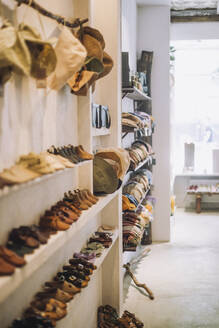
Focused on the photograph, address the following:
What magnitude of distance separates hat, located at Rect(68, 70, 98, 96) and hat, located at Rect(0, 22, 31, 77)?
2.83 ft

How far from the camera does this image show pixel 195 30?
7.58 metres

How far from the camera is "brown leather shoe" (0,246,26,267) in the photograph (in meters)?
1.57

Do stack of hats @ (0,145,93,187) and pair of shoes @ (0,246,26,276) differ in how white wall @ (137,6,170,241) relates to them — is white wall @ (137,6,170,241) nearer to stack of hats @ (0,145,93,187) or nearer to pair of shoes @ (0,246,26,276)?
stack of hats @ (0,145,93,187)

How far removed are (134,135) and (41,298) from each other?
414 cm

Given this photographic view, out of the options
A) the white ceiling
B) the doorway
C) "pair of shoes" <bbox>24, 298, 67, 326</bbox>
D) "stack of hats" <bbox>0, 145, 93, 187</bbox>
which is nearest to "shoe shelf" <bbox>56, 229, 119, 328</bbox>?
"pair of shoes" <bbox>24, 298, 67, 326</bbox>

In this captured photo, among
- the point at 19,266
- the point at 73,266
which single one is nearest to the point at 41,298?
the point at 73,266

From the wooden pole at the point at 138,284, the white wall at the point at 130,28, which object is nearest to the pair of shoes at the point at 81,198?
the wooden pole at the point at 138,284

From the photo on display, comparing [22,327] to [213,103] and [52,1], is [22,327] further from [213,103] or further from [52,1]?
[213,103]

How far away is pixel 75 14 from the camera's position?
283 cm

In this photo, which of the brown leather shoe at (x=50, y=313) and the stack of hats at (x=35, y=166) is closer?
the stack of hats at (x=35, y=166)

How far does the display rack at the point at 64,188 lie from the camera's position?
1.87 m

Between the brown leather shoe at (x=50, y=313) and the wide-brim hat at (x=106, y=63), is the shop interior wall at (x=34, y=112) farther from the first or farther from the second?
the brown leather shoe at (x=50, y=313)

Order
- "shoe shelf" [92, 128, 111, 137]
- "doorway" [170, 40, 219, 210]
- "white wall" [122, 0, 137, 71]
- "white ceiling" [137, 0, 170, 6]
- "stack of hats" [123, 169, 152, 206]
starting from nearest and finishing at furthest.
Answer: "shoe shelf" [92, 128, 111, 137], "stack of hats" [123, 169, 152, 206], "white wall" [122, 0, 137, 71], "white ceiling" [137, 0, 170, 6], "doorway" [170, 40, 219, 210]

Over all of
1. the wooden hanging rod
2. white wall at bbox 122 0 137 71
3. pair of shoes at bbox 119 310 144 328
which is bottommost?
pair of shoes at bbox 119 310 144 328
